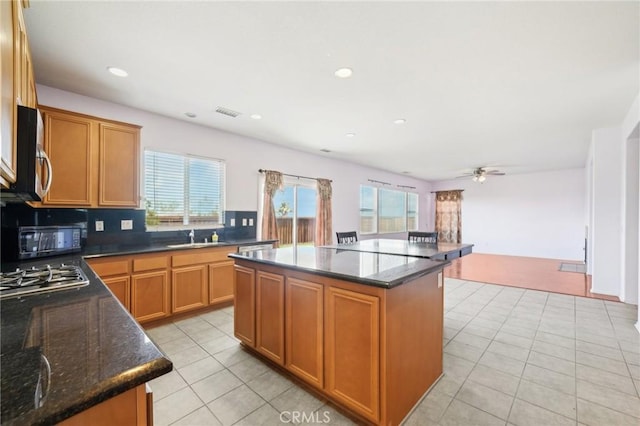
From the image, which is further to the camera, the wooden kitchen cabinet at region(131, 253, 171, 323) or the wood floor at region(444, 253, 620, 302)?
the wood floor at region(444, 253, 620, 302)

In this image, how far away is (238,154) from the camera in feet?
15.1

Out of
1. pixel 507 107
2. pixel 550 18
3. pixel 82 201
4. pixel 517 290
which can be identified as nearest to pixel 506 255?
pixel 517 290

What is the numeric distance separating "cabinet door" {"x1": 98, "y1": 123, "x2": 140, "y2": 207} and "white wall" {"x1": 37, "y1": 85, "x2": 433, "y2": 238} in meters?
0.36

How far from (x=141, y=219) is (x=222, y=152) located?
4.97 ft

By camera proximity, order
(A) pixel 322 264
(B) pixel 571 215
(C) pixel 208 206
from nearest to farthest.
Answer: (A) pixel 322 264 < (C) pixel 208 206 < (B) pixel 571 215

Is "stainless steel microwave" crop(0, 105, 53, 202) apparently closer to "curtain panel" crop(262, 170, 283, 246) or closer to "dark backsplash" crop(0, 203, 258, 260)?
"dark backsplash" crop(0, 203, 258, 260)

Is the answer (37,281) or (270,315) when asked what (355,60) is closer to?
(270,315)

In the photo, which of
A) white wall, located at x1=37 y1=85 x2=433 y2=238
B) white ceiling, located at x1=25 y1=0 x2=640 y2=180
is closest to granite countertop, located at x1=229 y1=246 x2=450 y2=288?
white ceiling, located at x1=25 y1=0 x2=640 y2=180

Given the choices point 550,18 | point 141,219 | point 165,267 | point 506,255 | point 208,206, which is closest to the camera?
point 550,18

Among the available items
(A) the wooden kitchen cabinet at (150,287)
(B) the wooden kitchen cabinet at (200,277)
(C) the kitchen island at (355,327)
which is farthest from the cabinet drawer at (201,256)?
(C) the kitchen island at (355,327)

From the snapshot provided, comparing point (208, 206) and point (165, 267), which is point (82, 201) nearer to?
point (165, 267)

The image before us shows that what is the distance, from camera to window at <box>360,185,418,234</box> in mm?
7545

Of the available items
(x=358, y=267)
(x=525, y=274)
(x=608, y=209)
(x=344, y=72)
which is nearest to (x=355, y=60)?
(x=344, y=72)

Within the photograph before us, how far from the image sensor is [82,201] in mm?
2910
